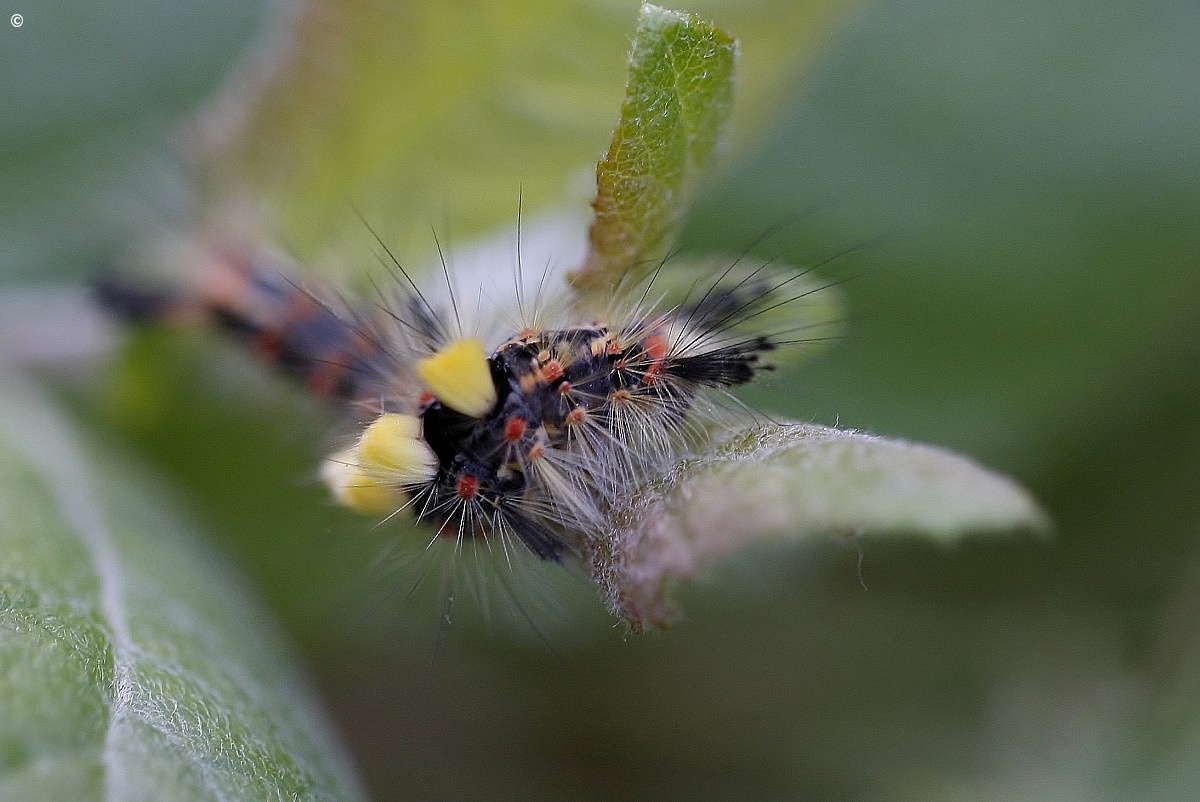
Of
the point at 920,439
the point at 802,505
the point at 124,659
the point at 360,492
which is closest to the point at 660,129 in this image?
the point at 802,505

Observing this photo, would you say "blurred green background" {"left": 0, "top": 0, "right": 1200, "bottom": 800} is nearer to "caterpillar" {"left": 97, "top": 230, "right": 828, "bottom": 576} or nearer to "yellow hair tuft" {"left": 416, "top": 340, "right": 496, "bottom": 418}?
"caterpillar" {"left": 97, "top": 230, "right": 828, "bottom": 576}

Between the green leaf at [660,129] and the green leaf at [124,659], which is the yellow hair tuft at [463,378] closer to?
the green leaf at [660,129]

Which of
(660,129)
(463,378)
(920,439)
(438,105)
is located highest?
(920,439)

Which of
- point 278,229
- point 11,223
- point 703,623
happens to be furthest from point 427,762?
point 11,223

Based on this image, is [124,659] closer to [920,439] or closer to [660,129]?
[660,129]

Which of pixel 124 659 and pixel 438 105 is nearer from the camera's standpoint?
pixel 124 659

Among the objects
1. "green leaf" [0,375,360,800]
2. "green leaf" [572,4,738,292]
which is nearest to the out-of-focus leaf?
"green leaf" [572,4,738,292]

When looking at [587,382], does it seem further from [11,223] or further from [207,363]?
[11,223]
